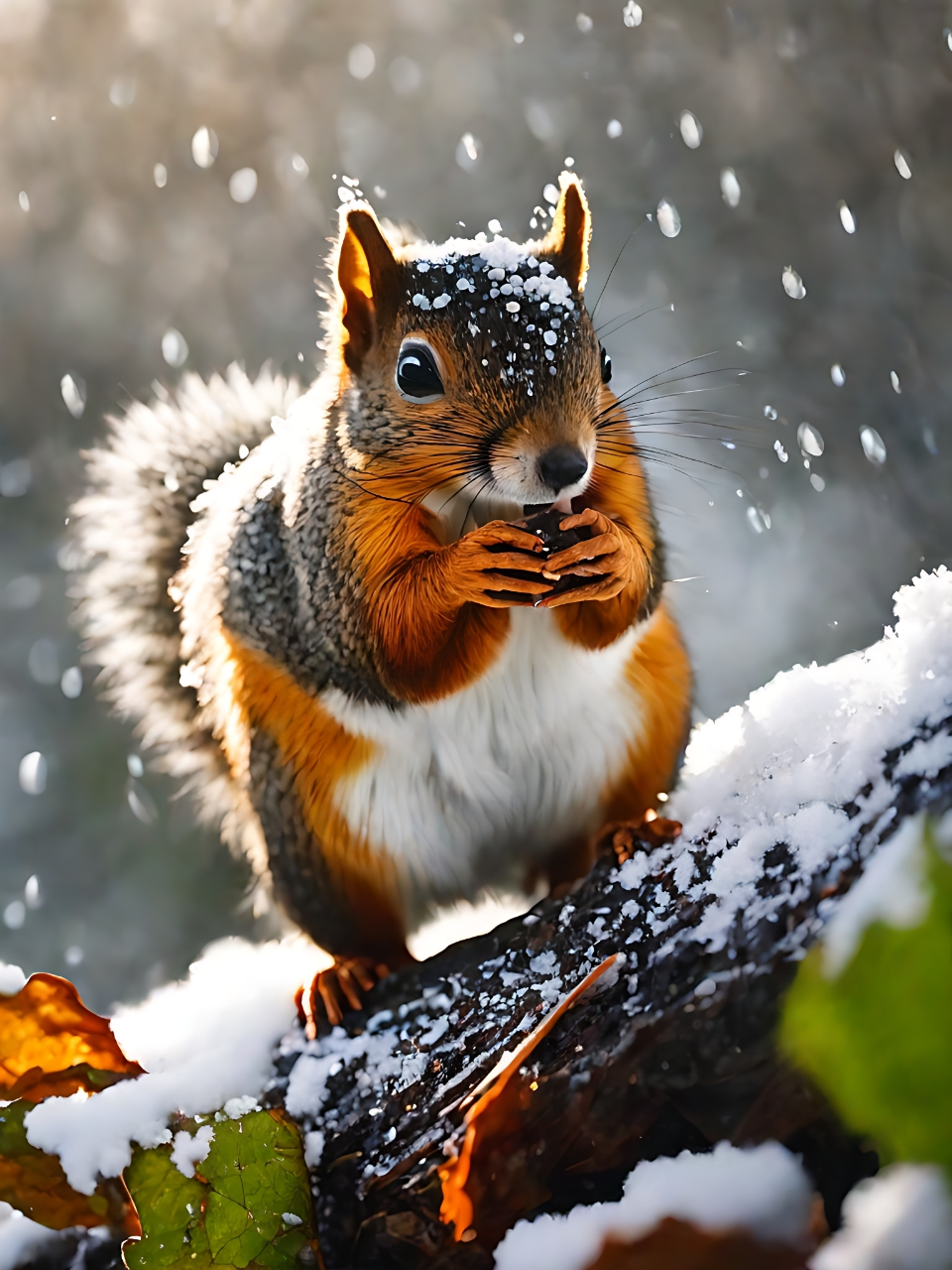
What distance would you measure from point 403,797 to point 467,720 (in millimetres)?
92

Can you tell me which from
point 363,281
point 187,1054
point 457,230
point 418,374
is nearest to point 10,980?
point 187,1054

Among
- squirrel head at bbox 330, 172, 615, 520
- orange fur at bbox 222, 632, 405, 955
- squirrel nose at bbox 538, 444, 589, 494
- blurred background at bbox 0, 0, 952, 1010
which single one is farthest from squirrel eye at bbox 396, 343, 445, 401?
blurred background at bbox 0, 0, 952, 1010

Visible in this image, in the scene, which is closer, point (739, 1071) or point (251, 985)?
point (739, 1071)

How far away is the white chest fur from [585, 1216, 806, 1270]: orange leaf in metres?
0.47

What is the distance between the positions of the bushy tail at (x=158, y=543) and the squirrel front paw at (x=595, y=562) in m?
0.52

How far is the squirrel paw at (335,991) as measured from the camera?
0.84 m

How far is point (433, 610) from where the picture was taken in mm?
852

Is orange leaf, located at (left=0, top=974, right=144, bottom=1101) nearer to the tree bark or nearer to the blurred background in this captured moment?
the tree bark

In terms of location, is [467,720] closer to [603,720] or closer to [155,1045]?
[603,720]

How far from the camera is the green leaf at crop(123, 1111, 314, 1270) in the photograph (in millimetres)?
589

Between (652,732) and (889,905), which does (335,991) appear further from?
(889,905)

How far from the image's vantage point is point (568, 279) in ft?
3.13

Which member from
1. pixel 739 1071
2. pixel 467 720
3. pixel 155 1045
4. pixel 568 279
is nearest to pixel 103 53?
pixel 568 279

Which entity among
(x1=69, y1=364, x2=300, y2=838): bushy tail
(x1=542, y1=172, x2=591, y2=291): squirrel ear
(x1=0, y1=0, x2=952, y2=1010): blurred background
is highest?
(x1=0, y1=0, x2=952, y2=1010): blurred background
